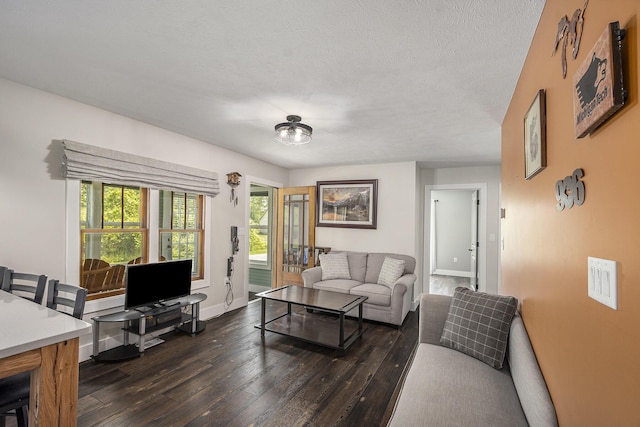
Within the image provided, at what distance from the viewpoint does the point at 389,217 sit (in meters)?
4.97

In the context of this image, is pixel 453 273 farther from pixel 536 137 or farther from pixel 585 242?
pixel 585 242

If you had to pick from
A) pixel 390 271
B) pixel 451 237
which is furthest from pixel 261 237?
pixel 451 237

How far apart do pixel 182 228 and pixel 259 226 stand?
2.43 meters

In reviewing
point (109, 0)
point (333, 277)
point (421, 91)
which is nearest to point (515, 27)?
point (421, 91)

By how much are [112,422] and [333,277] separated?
319cm

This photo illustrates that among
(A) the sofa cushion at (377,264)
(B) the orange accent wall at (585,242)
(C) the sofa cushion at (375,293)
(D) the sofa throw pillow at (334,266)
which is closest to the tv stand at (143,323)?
(D) the sofa throw pillow at (334,266)

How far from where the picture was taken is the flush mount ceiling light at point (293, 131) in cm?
292

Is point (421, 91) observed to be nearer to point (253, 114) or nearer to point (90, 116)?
point (253, 114)

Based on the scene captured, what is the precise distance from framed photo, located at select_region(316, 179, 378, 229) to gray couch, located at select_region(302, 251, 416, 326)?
56 cm

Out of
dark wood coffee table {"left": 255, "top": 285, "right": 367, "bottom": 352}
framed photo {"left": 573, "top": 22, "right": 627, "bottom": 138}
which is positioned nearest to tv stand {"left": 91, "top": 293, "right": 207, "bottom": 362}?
dark wood coffee table {"left": 255, "top": 285, "right": 367, "bottom": 352}

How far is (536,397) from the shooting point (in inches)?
48.3

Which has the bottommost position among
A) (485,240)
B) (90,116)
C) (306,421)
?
(306,421)

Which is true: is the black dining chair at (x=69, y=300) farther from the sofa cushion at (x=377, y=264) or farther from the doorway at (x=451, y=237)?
the doorway at (x=451, y=237)

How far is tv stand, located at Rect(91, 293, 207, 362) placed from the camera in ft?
9.25
